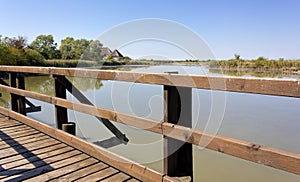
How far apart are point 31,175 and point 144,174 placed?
886mm

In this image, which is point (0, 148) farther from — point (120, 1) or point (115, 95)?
point (120, 1)

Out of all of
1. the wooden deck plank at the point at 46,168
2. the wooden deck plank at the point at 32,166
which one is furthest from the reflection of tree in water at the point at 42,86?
the wooden deck plank at the point at 46,168

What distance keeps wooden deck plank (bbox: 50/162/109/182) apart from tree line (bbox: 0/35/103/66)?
58.5 ft

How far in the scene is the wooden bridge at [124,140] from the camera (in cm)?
118

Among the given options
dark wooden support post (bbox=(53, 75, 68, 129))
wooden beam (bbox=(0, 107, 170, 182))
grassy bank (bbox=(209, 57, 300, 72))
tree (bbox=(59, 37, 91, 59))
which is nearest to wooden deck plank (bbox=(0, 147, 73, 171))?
wooden beam (bbox=(0, 107, 170, 182))

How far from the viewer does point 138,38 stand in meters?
2.57

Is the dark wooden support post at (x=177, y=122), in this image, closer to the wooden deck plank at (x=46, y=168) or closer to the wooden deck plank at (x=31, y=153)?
the wooden deck plank at (x=46, y=168)

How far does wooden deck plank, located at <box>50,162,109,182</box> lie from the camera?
1.83 m

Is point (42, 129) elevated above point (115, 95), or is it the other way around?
point (115, 95)

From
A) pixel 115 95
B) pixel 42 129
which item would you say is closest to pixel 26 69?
pixel 42 129

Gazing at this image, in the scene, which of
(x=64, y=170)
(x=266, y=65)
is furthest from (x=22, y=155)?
(x=266, y=65)

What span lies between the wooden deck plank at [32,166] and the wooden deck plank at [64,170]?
0.36 feet

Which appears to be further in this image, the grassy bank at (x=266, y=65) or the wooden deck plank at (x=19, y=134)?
the grassy bank at (x=266, y=65)

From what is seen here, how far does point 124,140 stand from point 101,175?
45.9 inches
